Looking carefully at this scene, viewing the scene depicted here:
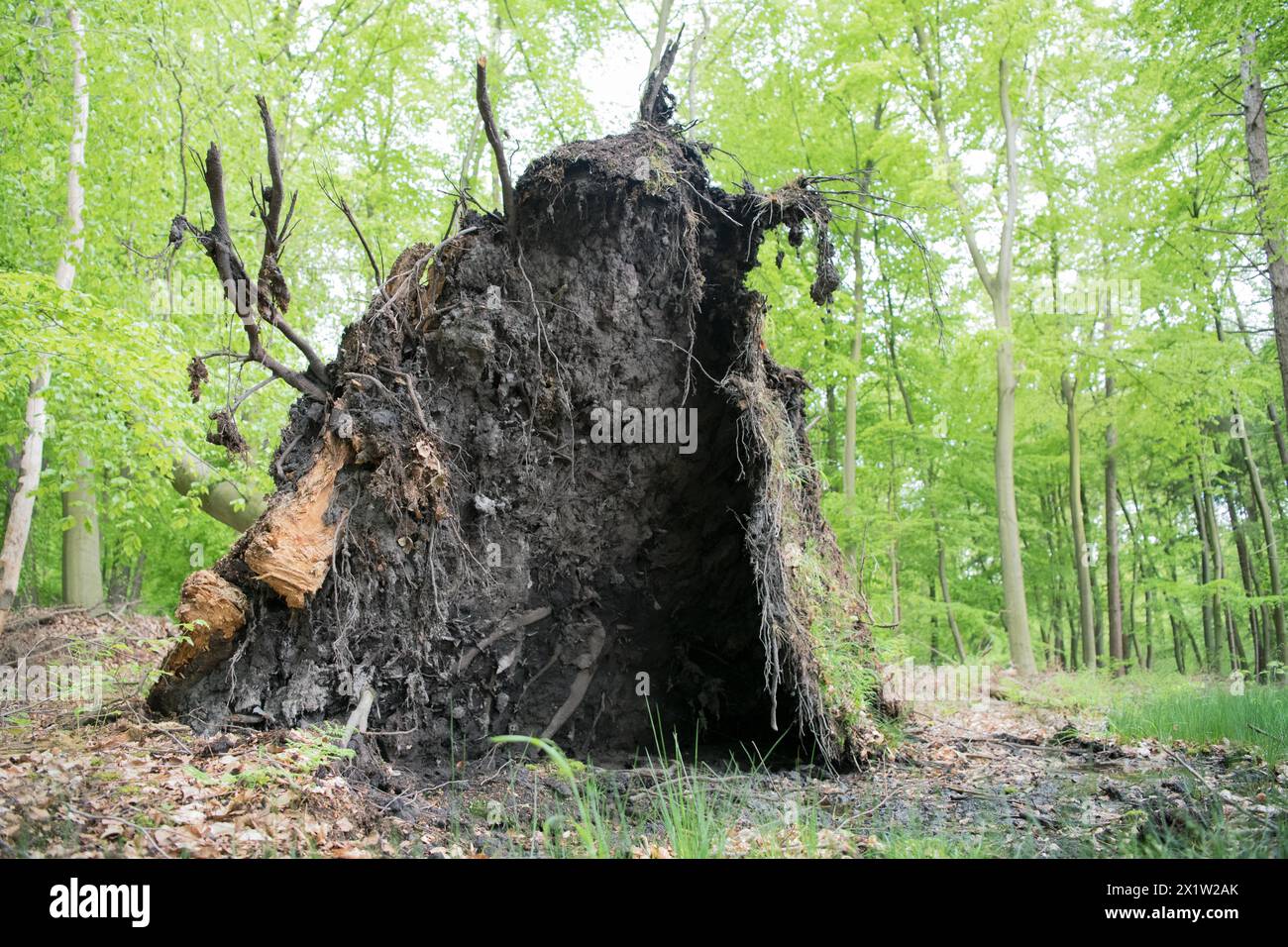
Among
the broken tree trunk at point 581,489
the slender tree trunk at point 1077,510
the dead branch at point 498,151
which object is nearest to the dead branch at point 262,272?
the broken tree trunk at point 581,489

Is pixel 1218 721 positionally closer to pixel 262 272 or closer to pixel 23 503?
pixel 262 272

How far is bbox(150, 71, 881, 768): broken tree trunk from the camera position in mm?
5289

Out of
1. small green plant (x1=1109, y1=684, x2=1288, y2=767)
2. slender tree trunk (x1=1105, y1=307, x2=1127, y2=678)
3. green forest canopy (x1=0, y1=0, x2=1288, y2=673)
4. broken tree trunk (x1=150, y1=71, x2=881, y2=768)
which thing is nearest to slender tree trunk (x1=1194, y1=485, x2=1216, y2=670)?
green forest canopy (x1=0, y1=0, x2=1288, y2=673)

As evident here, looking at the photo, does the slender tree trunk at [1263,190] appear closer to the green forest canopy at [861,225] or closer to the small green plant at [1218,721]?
the green forest canopy at [861,225]

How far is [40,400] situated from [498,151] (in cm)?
594

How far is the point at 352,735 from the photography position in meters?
4.79

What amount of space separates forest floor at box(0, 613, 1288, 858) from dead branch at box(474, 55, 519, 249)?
348 cm

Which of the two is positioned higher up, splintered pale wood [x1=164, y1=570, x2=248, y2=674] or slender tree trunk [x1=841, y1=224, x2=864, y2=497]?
slender tree trunk [x1=841, y1=224, x2=864, y2=497]

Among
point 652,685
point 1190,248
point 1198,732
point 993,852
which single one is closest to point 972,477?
point 1190,248

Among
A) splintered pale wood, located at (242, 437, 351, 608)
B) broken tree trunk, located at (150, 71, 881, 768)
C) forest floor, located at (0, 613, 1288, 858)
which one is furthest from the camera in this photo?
broken tree trunk, located at (150, 71, 881, 768)

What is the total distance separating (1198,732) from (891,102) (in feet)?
36.2

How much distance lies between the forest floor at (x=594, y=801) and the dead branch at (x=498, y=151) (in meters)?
3.48

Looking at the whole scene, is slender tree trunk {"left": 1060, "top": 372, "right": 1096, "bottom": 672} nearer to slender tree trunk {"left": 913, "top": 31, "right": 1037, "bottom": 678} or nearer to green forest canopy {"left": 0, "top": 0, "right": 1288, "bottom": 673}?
green forest canopy {"left": 0, "top": 0, "right": 1288, "bottom": 673}

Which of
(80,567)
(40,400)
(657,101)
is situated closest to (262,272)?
(657,101)
